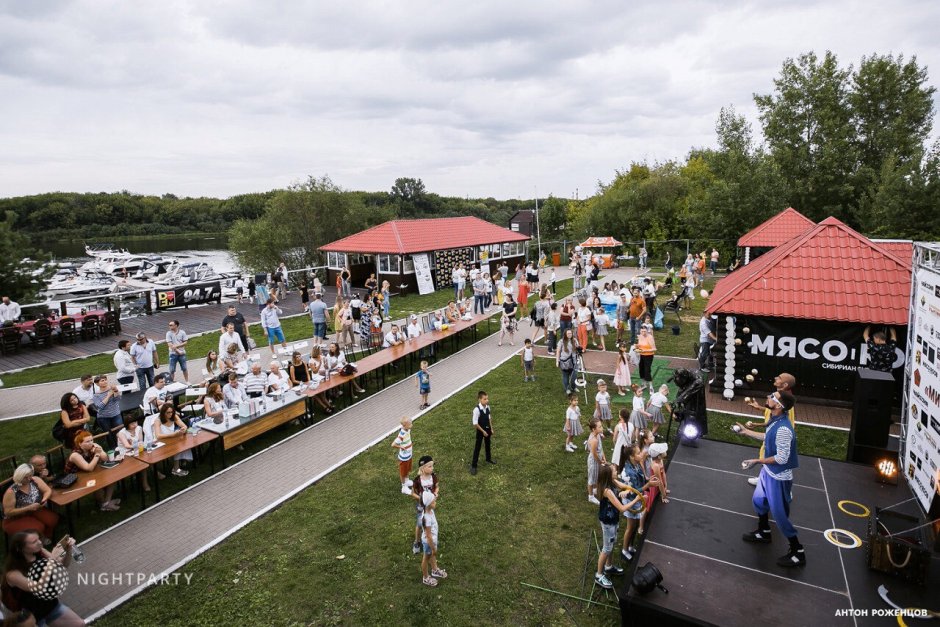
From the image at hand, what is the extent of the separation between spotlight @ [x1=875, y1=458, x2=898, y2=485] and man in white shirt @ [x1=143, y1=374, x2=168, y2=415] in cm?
1234

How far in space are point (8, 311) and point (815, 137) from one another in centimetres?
4725

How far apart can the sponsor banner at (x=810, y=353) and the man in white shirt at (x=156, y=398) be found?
1286cm

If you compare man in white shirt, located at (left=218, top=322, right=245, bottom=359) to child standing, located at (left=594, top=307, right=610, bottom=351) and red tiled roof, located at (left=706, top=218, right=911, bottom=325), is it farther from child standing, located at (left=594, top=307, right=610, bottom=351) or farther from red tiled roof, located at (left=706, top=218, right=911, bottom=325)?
red tiled roof, located at (left=706, top=218, right=911, bottom=325)

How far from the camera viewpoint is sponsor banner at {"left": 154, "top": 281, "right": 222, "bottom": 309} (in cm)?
2386

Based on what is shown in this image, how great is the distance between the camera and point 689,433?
943cm

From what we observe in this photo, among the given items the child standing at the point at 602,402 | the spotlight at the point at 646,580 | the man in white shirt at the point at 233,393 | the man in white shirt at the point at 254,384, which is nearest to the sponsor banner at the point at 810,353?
the child standing at the point at 602,402

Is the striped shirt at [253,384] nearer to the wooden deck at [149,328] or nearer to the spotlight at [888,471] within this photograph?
the wooden deck at [149,328]

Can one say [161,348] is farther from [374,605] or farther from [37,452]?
[374,605]

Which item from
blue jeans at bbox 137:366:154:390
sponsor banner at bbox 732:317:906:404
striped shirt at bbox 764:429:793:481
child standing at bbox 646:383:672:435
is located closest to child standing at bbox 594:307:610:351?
sponsor banner at bbox 732:317:906:404

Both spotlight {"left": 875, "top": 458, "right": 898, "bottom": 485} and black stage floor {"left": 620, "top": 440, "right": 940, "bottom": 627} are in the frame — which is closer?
black stage floor {"left": 620, "top": 440, "right": 940, "bottom": 627}

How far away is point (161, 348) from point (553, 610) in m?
16.8

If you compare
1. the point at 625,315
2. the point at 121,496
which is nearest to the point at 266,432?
the point at 121,496

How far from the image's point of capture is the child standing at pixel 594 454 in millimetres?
7848

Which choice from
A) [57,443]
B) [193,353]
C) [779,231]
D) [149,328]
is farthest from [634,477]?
[779,231]
